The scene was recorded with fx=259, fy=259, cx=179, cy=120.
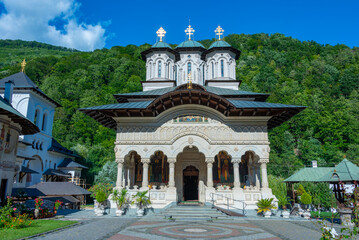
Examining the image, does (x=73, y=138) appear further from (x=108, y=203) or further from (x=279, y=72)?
→ (x=279, y=72)

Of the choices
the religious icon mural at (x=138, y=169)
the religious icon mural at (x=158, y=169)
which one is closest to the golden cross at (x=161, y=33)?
the religious icon mural at (x=138, y=169)

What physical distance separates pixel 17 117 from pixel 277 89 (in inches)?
1958

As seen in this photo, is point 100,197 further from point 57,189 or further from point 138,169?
point 138,169

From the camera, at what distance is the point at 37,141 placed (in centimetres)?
2648

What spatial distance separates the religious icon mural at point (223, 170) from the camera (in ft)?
61.6

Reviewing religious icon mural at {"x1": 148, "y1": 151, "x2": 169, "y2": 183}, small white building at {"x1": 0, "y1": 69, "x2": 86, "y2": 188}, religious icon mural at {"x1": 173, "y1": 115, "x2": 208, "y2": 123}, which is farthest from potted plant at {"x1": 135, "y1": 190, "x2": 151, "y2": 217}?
small white building at {"x1": 0, "y1": 69, "x2": 86, "y2": 188}

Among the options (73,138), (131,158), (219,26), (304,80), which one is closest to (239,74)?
(304,80)

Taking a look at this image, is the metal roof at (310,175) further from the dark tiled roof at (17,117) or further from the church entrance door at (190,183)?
the dark tiled roof at (17,117)

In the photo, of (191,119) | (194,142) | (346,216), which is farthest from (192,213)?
(346,216)

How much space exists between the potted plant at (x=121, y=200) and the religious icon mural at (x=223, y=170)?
647cm

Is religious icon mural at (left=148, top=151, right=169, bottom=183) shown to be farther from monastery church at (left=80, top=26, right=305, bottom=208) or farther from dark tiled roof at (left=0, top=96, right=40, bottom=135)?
dark tiled roof at (left=0, top=96, right=40, bottom=135)

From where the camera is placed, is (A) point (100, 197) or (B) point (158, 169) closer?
(A) point (100, 197)

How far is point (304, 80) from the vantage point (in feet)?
188

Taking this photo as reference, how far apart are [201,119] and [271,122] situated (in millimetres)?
6115
